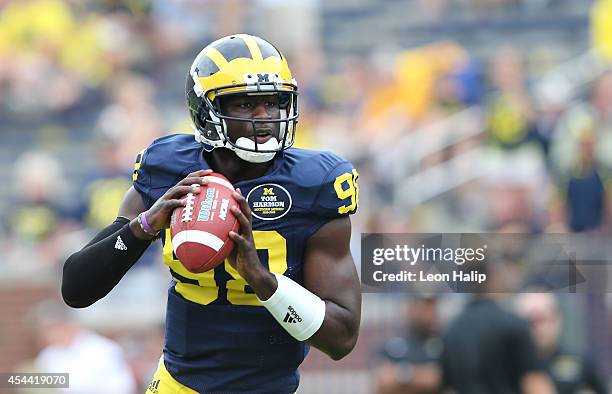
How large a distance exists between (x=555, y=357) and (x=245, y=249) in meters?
4.39

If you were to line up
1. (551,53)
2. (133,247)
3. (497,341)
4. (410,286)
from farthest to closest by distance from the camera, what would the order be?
(551,53) < (410,286) < (497,341) < (133,247)

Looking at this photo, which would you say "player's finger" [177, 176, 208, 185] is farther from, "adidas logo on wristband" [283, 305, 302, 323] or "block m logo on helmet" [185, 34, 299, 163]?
"adidas logo on wristband" [283, 305, 302, 323]

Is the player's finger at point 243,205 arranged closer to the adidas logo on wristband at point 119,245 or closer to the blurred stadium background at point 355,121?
the adidas logo on wristband at point 119,245

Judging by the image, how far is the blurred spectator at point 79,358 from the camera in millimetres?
7664

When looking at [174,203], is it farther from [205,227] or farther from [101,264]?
[101,264]

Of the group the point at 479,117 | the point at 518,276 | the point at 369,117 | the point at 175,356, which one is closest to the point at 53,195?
the point at 369,117

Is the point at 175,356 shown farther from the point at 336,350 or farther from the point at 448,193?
the point at 448,193

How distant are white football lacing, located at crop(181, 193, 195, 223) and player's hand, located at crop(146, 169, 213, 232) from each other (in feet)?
0.05

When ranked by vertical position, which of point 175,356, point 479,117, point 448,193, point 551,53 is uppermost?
point 551,53

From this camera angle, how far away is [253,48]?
4.17 meters

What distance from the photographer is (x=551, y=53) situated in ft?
39.9

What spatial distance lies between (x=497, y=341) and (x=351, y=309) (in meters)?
3.35

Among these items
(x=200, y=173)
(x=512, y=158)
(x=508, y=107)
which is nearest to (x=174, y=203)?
(x=200, y=173)

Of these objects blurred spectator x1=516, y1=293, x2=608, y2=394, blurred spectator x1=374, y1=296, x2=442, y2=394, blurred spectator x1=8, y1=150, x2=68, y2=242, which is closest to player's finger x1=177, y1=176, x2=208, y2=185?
blurred spectator x1=516, y1=293, x2=608, y2=394
